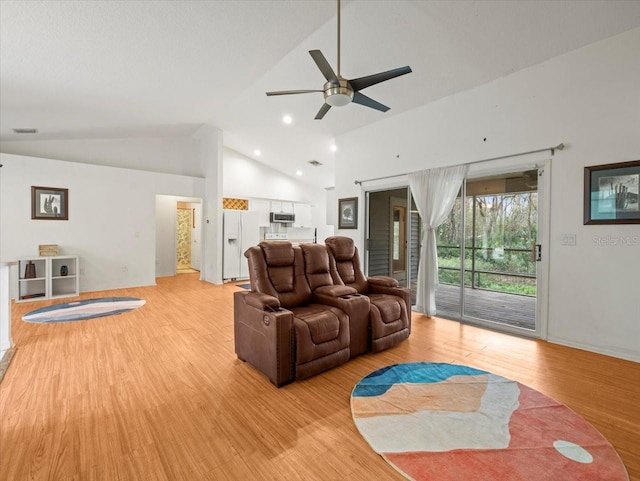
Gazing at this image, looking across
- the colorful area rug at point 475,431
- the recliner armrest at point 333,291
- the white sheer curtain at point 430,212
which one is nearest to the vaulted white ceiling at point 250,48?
the white sheer curtain at point 430,212

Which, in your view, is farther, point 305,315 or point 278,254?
point 278,254

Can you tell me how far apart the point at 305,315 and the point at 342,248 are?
4.27ft

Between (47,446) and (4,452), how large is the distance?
195mm

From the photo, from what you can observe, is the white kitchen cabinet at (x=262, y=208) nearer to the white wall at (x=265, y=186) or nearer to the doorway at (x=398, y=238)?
the white wall at (x=265, y=186)

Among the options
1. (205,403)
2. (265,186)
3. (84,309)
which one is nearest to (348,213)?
(265,186)

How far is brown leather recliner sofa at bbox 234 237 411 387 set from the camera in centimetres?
247

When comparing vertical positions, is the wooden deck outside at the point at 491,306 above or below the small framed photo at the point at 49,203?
below

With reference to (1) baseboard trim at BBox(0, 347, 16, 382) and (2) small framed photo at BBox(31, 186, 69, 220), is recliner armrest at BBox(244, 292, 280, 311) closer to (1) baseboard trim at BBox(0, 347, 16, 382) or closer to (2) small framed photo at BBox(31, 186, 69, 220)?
(1) baseboard trim at BBox(0, 347, 16, 382)

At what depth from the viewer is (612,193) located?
3.01 m

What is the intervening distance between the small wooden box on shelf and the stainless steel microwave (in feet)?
15.0

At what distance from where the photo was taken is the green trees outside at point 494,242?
12.7ft

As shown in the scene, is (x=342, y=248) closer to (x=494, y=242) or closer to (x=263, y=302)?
(x=263, y=302)

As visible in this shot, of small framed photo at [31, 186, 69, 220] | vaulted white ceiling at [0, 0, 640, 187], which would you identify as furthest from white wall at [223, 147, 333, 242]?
small framed photo at [31, 186, 69, 220]

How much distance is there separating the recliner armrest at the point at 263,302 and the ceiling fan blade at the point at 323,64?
1968mm
